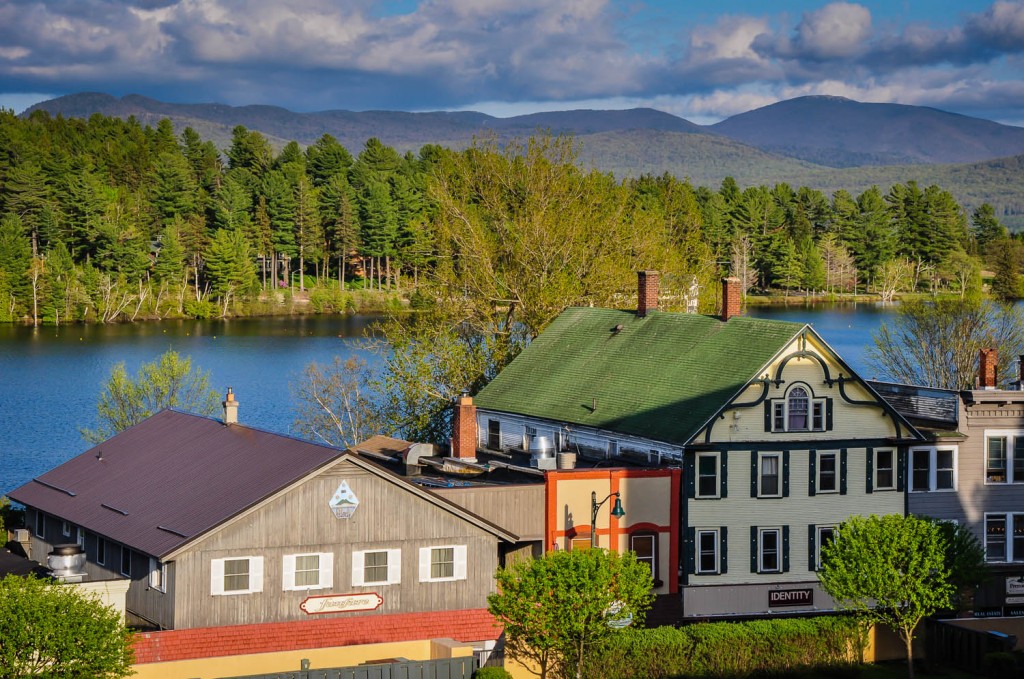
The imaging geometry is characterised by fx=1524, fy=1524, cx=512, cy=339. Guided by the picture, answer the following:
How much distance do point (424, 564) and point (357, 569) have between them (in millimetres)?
1925

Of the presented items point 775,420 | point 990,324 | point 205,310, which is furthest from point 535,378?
point 205,310

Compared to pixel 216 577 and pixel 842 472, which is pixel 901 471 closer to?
pixel 842 472

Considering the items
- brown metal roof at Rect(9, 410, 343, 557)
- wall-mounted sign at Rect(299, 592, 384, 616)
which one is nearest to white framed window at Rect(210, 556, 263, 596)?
brown metal roof at Rect(9, 410, 343, 557)

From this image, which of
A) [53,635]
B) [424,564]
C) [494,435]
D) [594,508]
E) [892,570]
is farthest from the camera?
[494,435]

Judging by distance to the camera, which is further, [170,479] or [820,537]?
[820,537]

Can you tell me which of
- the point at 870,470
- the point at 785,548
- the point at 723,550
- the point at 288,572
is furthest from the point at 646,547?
the point at 288,572

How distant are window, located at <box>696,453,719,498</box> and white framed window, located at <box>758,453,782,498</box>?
1555 millimetres

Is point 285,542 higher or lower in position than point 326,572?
higher

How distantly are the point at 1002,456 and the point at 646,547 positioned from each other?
42.9 ft

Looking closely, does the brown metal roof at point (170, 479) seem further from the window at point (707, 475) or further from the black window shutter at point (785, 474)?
the black window shutter at point (785, 474)

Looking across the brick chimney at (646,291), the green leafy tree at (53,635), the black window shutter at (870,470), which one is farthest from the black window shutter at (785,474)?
the green leafy tree at (53,635)

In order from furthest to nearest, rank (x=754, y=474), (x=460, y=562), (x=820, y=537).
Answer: (x=820, y=537), (x=754, y=474), (x=460, y=562)

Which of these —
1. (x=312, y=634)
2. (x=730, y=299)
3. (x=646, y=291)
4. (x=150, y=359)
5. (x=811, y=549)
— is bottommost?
(x=312, y=634)

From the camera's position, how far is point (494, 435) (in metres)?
57.6
